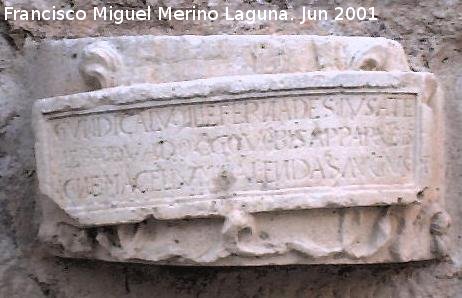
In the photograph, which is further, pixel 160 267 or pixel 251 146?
pixel 160 267

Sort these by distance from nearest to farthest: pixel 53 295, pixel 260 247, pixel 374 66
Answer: pixel 260 247, pixel 374 66, pixel 53 295

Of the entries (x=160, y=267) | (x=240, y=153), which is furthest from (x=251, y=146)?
(x=160, y=267)

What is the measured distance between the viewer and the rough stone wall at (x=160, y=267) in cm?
155

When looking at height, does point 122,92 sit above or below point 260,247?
above

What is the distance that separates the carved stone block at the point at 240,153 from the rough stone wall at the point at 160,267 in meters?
0.18

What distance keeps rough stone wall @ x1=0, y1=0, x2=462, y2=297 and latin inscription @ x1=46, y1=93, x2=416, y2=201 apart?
267 millimetres

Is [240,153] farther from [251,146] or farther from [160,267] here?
[160,267]

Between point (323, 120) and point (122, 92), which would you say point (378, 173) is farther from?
point (122, 92)

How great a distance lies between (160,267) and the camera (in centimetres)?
156

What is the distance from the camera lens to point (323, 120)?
51.5 inches

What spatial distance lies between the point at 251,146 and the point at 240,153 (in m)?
0.02

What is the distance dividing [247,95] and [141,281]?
1.62ft

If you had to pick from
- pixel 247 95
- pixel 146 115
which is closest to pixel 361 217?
pixel 247 95

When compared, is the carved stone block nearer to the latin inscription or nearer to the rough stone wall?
the latin inscription
